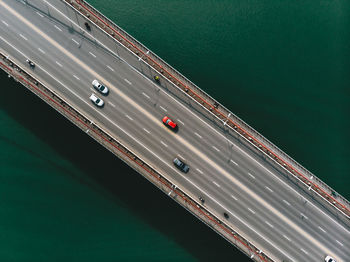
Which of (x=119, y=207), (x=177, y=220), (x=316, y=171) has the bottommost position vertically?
(x=119, y=207)

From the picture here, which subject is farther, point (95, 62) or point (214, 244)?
point (214, 244)

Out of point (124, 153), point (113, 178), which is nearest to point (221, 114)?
point (124, 153)

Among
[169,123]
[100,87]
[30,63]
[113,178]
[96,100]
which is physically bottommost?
[113,178]

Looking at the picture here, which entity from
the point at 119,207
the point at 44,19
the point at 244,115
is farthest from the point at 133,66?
the point at 119,207

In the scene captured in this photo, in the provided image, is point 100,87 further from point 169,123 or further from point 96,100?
point 169,123

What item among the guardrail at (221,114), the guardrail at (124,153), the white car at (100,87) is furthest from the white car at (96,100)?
the guardrail at (221,114)

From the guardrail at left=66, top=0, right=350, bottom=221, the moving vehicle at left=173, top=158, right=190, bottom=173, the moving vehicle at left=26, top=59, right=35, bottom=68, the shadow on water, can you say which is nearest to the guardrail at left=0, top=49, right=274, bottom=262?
the moving vehicle at left=26, top=59, right=35, bottom=68

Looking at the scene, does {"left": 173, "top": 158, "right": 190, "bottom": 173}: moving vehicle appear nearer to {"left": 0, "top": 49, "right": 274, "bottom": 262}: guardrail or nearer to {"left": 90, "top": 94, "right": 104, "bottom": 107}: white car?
{"left": 0, "top": 49, "right": 274, "bottom": 262}: guardrail

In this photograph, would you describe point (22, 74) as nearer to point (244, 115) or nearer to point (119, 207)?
point (119, 207)
